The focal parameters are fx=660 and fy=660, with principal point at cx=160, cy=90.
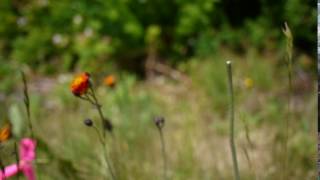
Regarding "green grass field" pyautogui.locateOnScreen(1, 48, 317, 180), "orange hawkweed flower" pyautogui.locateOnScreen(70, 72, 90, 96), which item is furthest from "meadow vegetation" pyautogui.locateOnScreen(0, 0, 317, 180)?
"orange hawkweed flower" pyautogui.locateOnScreen(70, 72, 90, 96)

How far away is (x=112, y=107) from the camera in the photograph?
3.58m

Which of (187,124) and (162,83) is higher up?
(162,83)

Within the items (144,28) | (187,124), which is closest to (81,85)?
(187,124)

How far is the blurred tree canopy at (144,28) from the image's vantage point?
4.51 metres

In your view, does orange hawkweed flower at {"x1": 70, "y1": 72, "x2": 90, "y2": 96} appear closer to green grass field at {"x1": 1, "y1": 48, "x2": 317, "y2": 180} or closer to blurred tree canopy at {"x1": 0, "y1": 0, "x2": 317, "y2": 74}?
green grass field at {"x1": 1, "y1": 48, "x2": 317, "y2": 180}

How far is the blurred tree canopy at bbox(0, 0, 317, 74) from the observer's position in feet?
14.8

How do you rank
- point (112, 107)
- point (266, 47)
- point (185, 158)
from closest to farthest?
point (185, 158), point (112, 107), point (266, 47)

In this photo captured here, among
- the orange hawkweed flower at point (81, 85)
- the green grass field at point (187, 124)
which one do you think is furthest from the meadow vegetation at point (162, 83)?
the orange hawkweed flower at point (81, 85)

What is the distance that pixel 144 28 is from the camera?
4973 mm

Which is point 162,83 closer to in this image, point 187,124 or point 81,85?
point 187,124

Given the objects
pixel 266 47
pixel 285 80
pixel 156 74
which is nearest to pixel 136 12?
pixel 156 74

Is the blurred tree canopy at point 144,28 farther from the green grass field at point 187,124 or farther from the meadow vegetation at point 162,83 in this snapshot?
the green grass field at point 187,124

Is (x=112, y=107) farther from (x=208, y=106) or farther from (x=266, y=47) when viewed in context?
(x=266, y=47)

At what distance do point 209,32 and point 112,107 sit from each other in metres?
1.35
